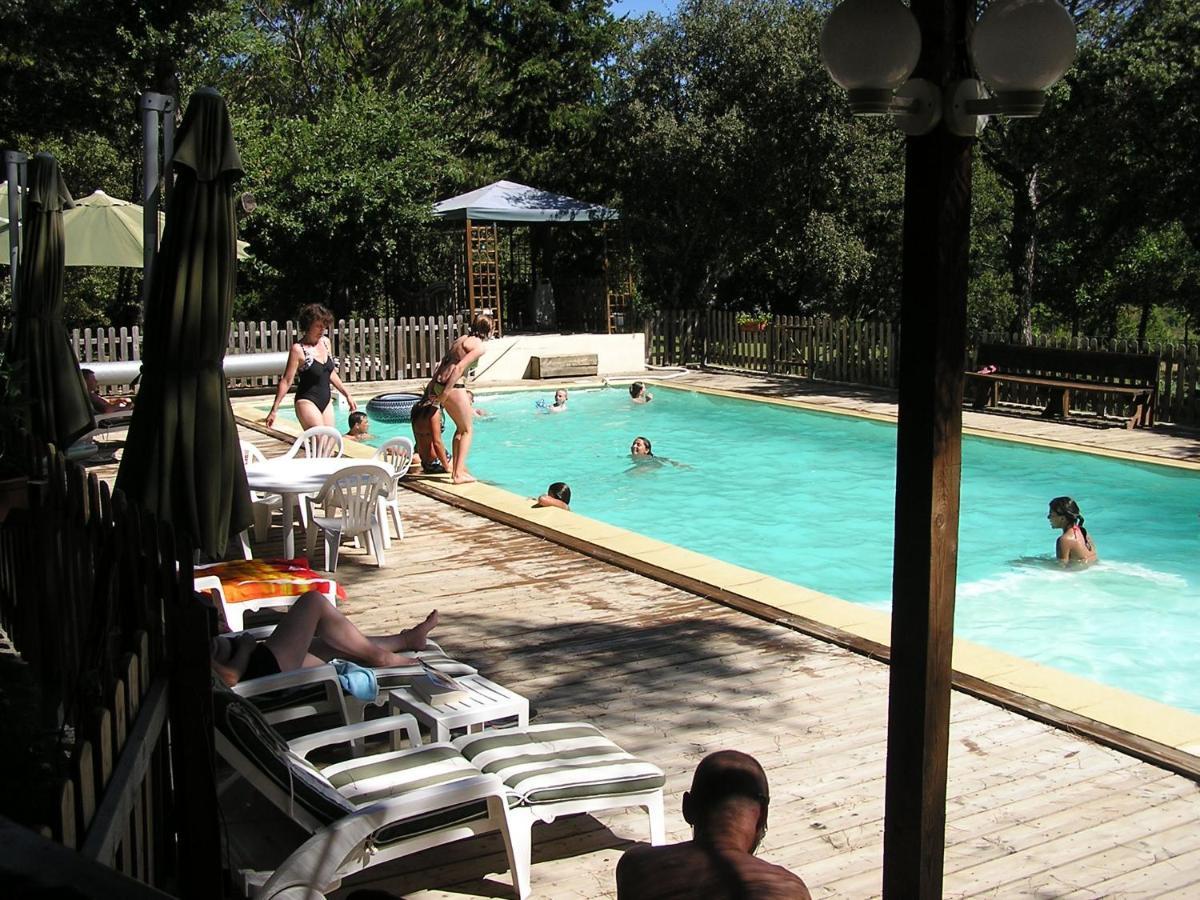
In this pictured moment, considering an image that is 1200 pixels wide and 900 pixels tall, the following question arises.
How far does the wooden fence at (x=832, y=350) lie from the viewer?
50.6 feet

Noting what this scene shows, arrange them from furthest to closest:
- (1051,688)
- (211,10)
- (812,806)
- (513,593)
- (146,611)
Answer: (211,10) < (513,593) < (1051,688) < (812,806) < (146,611)

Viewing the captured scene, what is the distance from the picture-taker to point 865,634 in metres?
6.30

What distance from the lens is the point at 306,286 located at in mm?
24156

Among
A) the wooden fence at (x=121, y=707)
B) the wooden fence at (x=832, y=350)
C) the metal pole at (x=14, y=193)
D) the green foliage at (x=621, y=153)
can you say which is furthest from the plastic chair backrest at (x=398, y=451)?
the green foliage at (x=621, y=153)

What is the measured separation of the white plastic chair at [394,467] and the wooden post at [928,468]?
18.2 ft

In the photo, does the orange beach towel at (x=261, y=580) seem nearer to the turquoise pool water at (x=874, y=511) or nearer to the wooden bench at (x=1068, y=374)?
the turquoise pool water at (x=874, y=511)

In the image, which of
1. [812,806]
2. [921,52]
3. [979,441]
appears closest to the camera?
[921,52]

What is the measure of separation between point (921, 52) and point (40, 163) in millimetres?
8148

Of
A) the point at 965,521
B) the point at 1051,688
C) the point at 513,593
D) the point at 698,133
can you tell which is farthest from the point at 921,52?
the point at 698,133

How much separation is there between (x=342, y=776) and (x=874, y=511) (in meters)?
9.96

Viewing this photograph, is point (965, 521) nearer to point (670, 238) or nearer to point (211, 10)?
point (670, 238)

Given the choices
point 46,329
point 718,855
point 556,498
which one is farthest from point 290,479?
point 718,855

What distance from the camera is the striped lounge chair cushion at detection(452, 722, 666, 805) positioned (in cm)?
383

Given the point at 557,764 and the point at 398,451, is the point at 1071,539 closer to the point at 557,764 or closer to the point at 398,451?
the point at 398,451
